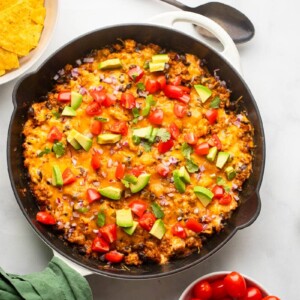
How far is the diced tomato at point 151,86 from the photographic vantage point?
4.30m

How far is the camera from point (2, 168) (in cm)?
448

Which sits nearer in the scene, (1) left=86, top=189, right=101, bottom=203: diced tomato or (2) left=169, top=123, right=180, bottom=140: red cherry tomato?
(1) left=86, top=189, right=101, bottom=203: diced tomato

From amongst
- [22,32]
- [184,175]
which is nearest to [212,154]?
[184,175]

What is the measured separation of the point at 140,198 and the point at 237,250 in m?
0.80

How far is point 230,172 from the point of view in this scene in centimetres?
427

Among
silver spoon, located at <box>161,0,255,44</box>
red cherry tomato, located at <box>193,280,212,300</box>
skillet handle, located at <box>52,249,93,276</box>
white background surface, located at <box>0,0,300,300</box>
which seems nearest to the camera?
skillet handle, located at <box>52,249,93,276</box>

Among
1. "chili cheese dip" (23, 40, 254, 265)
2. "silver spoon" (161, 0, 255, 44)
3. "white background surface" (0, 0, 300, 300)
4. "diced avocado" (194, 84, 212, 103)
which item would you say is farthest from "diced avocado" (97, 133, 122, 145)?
"silver spoon" (161, 0, 255, 44)

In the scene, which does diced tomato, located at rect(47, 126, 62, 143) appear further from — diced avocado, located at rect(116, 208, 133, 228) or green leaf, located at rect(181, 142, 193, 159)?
green leaf, located at rect(181, 142, 193, 159)

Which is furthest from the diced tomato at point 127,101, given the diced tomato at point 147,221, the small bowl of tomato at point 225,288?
the small bowl of tomato at point 225,288

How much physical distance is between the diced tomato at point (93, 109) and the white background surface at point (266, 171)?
58cm

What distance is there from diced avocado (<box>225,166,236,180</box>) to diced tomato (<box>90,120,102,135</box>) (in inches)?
31.9

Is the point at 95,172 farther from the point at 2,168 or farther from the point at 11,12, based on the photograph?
the point at 11,12

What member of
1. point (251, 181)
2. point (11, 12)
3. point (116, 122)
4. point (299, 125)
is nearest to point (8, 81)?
point (11, 12)

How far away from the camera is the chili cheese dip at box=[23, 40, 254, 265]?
4.20m
